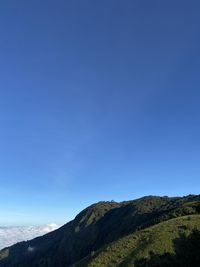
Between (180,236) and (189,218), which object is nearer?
(180,236)

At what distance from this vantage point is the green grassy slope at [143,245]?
68750 millimetres

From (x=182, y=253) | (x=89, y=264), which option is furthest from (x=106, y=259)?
(x=182, y=253)

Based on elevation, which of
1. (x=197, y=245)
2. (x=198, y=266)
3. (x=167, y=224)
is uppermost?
(x=167, y=224)

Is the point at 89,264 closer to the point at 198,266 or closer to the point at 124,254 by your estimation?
the point at 124,254

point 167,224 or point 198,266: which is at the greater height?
point 167,224

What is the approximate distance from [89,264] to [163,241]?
48.9ft

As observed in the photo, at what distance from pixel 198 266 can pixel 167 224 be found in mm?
19722

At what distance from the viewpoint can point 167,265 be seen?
64.8m

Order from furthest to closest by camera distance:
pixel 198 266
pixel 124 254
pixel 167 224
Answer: pixel 167 224, pixel 124 254, pixel 198 266

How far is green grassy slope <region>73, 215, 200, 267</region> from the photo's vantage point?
6875 centimetres

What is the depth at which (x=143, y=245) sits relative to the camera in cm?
7250

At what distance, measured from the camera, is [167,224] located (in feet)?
272

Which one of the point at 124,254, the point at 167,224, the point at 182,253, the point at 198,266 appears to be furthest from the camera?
the point at 167,224

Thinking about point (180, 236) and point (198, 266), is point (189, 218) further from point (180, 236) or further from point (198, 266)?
point (198, 266)
